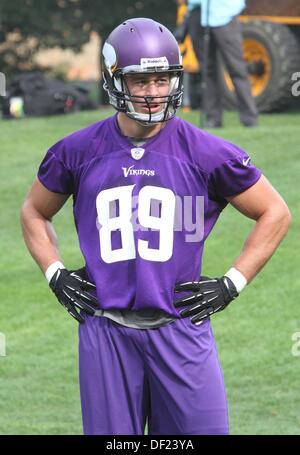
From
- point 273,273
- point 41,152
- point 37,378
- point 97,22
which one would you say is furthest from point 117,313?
point 97,22

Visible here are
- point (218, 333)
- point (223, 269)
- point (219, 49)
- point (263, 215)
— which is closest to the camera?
point (263, 215)

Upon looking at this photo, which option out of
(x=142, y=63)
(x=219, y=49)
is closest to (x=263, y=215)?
(x=142, y=63)

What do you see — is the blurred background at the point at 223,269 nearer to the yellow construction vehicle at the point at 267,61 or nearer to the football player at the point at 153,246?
the yellow construction vehicle at the point at 267,61

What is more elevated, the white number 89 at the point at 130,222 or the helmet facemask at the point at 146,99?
the helmet facemask at the point at 146,99

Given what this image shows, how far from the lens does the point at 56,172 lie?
4746mm

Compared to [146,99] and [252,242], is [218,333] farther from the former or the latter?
[146,99]

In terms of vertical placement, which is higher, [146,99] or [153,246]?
[146,99]

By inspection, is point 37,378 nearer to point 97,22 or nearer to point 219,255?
point 219,255

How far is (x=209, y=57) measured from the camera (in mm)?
15047

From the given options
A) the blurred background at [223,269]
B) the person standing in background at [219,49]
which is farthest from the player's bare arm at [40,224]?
the person standing in background at [219,49]

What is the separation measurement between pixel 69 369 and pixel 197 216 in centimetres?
421

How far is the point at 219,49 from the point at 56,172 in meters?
10.5

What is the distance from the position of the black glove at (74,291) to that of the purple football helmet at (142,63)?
64 centimetres

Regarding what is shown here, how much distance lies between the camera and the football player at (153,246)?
14.9 feet
